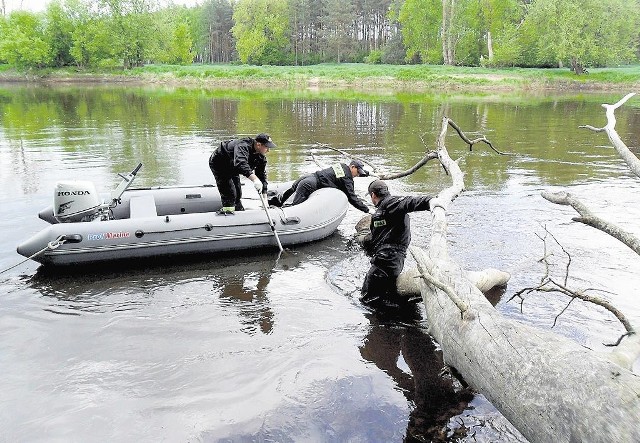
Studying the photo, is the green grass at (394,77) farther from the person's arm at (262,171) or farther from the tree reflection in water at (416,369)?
the tree reflection in water at (416,369)

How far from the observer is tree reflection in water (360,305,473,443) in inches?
134

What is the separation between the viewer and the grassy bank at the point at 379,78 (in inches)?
1532

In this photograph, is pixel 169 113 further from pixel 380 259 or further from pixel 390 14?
pixel 390 14

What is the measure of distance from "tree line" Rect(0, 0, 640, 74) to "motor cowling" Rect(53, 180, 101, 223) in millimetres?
42959

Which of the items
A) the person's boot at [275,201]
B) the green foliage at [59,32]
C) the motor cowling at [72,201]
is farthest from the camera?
the green foliage at [59,32]

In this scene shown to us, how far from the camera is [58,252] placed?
5.86m

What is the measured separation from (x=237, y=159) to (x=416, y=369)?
3.50 meters

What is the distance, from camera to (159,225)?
6227 mm

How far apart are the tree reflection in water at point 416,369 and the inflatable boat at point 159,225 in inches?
86.6

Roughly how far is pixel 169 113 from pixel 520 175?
51.9ft

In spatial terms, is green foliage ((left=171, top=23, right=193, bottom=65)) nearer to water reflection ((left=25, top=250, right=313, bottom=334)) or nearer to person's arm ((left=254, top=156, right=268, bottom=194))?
person's arm ((left=254, top=156, right=268, bottom=194))

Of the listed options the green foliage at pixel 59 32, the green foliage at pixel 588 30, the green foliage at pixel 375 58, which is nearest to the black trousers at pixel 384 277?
the green foliage at pixel 588 30

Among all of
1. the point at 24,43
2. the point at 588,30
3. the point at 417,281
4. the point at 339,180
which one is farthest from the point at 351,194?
the point at 24,43

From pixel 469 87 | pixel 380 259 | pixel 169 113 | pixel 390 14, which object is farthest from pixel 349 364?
pixel 390 14
